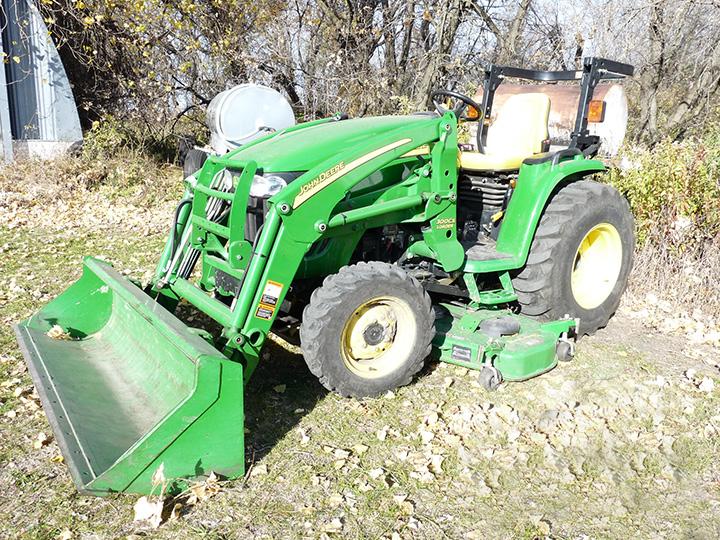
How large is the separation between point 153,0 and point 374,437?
8743 mm

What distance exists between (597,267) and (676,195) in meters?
1.23

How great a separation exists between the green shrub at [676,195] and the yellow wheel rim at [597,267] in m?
1.03

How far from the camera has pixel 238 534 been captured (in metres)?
2.76

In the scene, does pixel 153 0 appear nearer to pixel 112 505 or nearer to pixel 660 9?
pixel 660 9

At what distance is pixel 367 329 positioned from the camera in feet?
12.2

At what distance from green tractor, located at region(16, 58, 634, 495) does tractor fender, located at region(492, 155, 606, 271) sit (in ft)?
0.04

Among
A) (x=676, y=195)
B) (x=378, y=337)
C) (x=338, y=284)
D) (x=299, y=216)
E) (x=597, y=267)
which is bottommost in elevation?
(x=378, y=337)

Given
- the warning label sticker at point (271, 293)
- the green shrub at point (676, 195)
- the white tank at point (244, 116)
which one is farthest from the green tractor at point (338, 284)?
the white tank at point (244, 116)

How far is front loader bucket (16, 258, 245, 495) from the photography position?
2.79 meters

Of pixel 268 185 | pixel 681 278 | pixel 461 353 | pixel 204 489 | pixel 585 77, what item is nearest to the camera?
pixel 204 489

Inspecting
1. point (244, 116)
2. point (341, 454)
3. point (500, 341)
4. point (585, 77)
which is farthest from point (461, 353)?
point (244, 116)

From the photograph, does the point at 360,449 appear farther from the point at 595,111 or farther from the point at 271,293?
the point at 595,111

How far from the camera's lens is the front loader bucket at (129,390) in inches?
110

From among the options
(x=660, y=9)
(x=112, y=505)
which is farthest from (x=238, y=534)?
(x=660, y=9)
